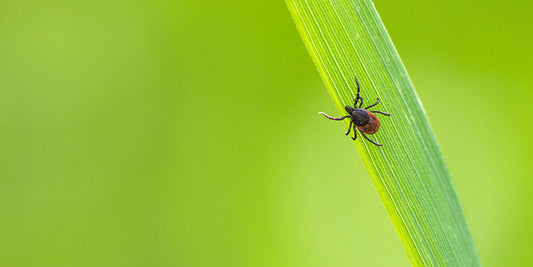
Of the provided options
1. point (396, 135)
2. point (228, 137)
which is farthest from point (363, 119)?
point (228, 137)

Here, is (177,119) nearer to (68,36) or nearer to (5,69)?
(68,36)

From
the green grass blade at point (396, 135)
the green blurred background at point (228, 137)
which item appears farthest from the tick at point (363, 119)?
the green blurred background at point (228, 137)

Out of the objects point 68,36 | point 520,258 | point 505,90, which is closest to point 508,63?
point 505,90

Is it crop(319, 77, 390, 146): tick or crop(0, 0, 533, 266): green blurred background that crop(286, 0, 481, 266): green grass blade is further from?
crop(0, 0, 533, 266): green blurred background

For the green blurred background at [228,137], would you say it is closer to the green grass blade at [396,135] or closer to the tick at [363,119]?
the tick at [363,119]

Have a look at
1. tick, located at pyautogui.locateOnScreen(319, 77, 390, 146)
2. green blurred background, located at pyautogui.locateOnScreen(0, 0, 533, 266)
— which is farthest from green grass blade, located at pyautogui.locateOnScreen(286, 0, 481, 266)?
green blurred background, located at pyautogui.locateOnScreen(0, 0, 533, 266)

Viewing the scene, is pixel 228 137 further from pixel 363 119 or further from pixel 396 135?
pixel 396 135
